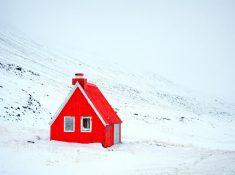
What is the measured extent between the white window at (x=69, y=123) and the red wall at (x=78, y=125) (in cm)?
27

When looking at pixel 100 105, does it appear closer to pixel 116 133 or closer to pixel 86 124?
pixel 86 124

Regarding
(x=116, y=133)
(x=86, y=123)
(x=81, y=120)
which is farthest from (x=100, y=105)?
(x=116, y=133)

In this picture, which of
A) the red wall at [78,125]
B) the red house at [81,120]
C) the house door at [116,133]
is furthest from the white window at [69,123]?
the house door at [116,133]

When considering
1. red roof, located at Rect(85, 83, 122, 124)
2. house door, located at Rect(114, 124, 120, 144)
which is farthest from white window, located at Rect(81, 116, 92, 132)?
house door, located at Rect(114, 124, 120, 144)

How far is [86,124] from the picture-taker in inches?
1296

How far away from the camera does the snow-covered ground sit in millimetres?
21984

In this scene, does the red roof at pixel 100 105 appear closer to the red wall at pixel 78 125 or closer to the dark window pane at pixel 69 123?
the red wall at pixel 78 125

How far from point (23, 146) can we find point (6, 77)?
102ft

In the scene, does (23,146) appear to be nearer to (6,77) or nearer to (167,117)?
(6,77)

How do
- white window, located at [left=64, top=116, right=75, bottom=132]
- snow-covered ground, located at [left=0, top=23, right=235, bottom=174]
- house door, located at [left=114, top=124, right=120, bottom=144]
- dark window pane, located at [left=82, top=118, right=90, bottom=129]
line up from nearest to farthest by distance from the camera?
snow-covered ground, located at [left=0, top=23, right=235, bottom=174] < white window, located at [left=64, top=116, right=75, bottom=132] < dark window pane, located at [left=82, top=118, right=90, bottom=129] < house door, located at [left=114, top=124, right=120, bottom=144]

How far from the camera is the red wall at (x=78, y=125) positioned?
31047mm

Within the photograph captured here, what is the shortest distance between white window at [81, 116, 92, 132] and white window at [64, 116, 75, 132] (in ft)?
2.84

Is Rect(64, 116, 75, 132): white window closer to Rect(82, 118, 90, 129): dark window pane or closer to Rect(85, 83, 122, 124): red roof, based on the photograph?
Rect(82, 118, 90, 129): dark window pane

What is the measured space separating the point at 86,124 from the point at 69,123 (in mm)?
1675
